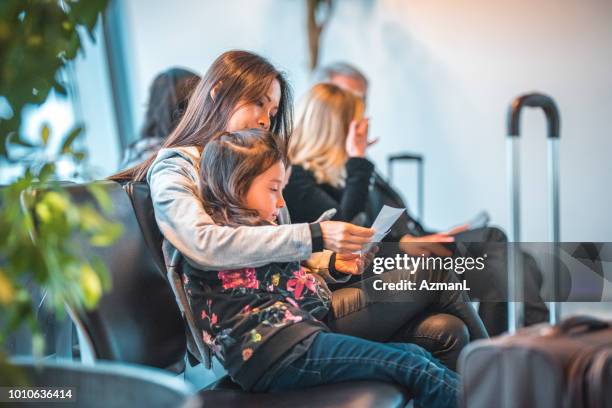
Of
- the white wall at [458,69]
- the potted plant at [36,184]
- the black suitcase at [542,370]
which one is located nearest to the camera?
the potted plant at [36,184]

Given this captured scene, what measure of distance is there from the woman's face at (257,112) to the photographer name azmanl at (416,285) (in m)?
0.45

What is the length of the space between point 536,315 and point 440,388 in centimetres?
122

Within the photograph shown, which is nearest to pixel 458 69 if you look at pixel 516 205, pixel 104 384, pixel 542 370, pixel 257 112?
pixel 516 205

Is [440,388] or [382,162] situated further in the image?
[382,162]

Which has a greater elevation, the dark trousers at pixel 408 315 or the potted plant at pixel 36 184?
the potted plant at pixel 36 184

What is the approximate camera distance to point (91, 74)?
4781 millimetres

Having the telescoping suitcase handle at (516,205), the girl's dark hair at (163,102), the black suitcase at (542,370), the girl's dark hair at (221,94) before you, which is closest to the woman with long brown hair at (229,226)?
the girl's dark hair at (221,94)

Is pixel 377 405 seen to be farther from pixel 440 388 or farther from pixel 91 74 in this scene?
pixel 91 74

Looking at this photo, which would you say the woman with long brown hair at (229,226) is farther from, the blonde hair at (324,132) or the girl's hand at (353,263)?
the blonde hair at (324,132)

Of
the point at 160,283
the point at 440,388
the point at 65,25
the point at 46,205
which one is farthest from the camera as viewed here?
the point at 160,283

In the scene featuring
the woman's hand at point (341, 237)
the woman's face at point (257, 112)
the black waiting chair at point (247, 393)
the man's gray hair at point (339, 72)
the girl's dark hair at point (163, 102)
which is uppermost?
the man's gray hair at point (339, 72)

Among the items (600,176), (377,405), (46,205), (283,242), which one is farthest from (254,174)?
(600,176)

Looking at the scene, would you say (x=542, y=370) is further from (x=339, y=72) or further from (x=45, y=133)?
(x=339, y=72)

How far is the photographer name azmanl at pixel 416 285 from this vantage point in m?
1.79
